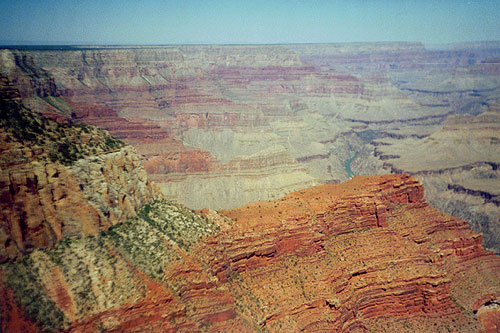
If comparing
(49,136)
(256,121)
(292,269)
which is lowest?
(256,121)

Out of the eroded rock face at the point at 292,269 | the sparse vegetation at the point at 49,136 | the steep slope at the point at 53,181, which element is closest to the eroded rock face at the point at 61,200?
the steep slope at the point at 53,181

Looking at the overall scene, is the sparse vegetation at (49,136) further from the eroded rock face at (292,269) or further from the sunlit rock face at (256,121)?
the sunlit rock face at (256,121)

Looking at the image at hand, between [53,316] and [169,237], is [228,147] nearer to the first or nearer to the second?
[169,237]

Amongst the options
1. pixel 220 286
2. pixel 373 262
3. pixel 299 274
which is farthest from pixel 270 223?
pixel 373 262

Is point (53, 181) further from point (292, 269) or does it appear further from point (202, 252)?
point (292, 269)

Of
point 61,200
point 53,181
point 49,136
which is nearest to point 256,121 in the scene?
point 49,136

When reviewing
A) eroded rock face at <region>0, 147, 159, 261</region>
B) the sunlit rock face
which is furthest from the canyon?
the sunlit rock face

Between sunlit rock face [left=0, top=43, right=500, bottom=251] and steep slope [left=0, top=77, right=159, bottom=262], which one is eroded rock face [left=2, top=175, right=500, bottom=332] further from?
sunlit rock face [left=0, top=43, right=500, bottom=251]
